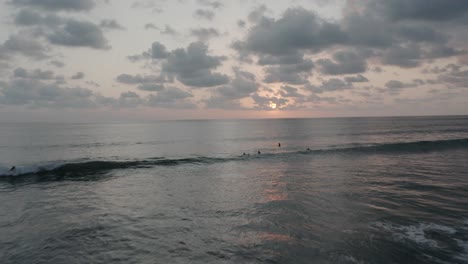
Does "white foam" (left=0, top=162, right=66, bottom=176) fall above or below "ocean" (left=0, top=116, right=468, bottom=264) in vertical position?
above

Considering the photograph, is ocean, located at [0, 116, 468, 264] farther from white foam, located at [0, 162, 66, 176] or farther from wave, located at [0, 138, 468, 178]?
wave, located at [0, 138, 468, 178]

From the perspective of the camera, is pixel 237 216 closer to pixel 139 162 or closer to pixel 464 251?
pixel 464 251

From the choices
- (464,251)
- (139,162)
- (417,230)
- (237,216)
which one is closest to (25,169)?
(139,162)

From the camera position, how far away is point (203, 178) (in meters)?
34.0

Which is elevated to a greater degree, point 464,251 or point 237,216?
point 237,216

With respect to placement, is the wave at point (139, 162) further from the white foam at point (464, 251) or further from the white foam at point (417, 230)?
the white foam at point (464, 251)

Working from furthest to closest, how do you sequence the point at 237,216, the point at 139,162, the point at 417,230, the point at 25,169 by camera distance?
1. the point at 139,162
2. the point at 25,169
3. the point at 237,216
4. the point at 417,230

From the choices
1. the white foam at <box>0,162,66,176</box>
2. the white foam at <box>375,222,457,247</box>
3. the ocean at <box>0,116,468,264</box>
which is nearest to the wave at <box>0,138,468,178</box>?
the white foam at <box>0,162,66,176</box>

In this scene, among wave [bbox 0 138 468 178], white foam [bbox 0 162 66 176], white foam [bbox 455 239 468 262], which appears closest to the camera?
white foam [bbox 455 239 468 262]

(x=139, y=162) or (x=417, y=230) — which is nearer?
(x=417, y=230)

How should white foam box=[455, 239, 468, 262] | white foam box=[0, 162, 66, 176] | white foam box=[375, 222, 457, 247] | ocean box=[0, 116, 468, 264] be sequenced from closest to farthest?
white foam box=[455, 239, 468, 262], ocean box=[0, 116, 468, 264], white foam box=[375, 222, 457, 247], white foam box=[0, 162, 66, 176]

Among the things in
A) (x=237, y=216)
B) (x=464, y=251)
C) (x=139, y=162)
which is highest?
(x=139, y=162)

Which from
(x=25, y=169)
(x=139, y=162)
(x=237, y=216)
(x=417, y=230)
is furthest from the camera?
(x=139, y=162)

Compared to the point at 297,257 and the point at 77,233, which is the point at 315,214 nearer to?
the point at 297,257
